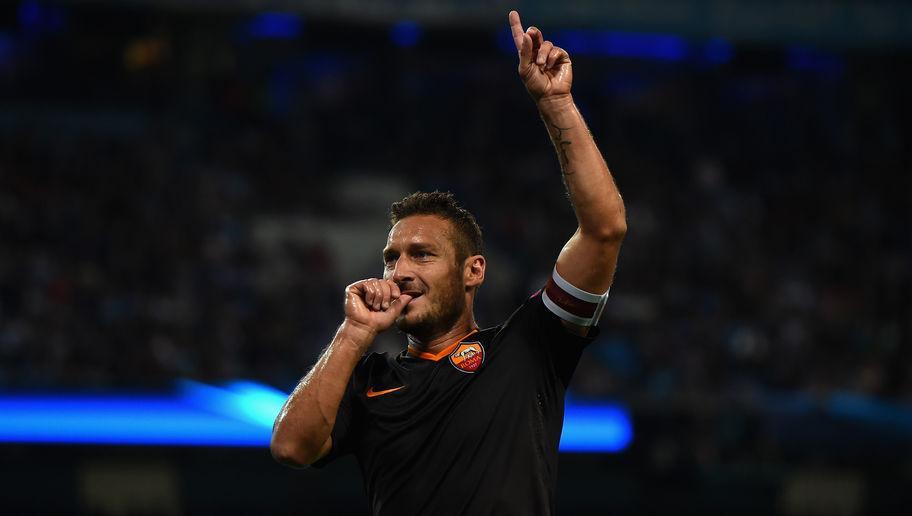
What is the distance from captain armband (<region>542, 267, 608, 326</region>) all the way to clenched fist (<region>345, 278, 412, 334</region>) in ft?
1.45

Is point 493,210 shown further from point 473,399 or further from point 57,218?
point 473,399

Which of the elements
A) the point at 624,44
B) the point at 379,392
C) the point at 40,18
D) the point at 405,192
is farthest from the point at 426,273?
the point at 624,44

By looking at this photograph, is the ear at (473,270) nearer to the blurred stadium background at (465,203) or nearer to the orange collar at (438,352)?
the orange collar at (438,352)

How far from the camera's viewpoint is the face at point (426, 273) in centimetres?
341

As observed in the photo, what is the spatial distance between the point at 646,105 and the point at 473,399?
1762 cm

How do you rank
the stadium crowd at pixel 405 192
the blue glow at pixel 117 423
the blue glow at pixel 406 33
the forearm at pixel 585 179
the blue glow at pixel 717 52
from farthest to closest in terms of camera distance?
1. the blue glow at pixel 717 52
2. the blue glow at pixel 406 33
3. the stadium crowd at pixel 405 192
4. the blue glow at pixel 117 423
5. the forearm at pixel 585 179

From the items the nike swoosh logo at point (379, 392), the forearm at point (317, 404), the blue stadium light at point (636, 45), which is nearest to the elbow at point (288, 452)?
the forearm at point (317, 404)

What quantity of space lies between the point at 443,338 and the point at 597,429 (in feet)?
25.1

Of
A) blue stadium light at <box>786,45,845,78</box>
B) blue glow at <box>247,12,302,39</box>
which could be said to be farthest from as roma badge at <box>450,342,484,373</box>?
blue stadium light at <box>786,45,845,78</box>

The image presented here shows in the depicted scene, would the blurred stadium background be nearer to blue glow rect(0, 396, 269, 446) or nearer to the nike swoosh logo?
blue glow rect(0, 396, 269, 446)

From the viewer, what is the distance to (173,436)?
1044 cm

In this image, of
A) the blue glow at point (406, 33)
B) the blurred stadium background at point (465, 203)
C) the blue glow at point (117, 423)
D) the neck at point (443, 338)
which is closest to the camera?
the neck at point (443, 338)

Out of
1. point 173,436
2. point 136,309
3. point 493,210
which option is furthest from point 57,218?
point 493,210

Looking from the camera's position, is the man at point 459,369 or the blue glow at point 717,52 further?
the blue glow at point 717,52
